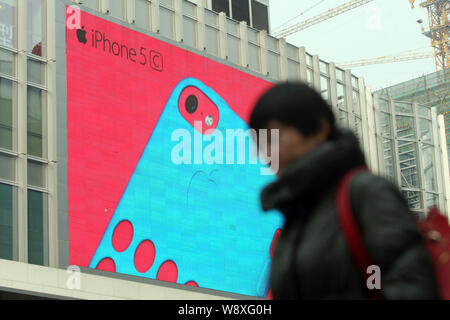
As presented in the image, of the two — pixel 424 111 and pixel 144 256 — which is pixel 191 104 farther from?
pixel 424 111

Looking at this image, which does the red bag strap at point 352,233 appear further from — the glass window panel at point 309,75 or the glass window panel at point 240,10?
the glass window panel at point 309,75

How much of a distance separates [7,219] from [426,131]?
30950 millimetres

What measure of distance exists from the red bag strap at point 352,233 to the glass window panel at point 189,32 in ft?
127

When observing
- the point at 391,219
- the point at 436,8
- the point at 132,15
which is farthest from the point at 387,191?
the point at 436,8

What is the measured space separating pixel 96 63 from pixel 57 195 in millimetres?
5952

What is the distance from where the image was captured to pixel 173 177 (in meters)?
38.3

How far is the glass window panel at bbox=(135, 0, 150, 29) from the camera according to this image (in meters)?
39.4

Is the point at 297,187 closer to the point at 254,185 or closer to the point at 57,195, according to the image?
the point at 57,195

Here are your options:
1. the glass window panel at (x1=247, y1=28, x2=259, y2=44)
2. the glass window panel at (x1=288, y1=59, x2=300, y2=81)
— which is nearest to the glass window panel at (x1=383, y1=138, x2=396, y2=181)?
the glass window panel at (x1=288, y1=59, x2=300, y2=81)

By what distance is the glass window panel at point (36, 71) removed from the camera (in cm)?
3416

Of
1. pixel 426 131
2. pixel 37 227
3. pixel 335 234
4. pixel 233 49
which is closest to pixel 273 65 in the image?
pixel 233 49

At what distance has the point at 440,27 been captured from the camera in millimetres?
137875

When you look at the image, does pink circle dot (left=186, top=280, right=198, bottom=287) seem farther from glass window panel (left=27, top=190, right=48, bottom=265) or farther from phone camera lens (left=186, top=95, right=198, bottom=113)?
phone camera lens (left=186, top=95, right=198, bottom=113)
